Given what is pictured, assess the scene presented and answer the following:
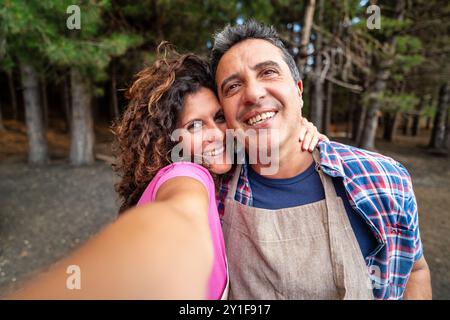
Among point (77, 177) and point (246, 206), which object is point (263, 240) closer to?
point (246, 206)

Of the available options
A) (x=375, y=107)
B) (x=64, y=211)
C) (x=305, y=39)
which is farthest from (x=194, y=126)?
(x=375, y=107)

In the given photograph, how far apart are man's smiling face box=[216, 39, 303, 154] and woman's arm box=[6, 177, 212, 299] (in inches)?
33.7

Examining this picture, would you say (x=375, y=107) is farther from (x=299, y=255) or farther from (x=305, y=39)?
(x=299, y=255)

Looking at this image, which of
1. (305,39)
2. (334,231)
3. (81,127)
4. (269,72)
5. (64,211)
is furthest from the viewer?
(81,127)

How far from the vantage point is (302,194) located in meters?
1.48

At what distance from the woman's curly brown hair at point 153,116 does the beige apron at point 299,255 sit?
23.1 inches

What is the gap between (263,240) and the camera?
139cm

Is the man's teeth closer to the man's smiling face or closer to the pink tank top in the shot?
the man's smiling face

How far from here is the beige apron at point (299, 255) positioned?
4.22 feet

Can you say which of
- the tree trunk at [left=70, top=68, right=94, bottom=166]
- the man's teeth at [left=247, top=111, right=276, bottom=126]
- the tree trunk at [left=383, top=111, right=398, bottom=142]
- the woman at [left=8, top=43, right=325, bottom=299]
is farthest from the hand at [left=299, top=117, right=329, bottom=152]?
the tree trunk at [left=383, top=111, right=398, bottom=142]

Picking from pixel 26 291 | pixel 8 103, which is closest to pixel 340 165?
pixel 26 291

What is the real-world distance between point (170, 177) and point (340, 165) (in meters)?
0.84

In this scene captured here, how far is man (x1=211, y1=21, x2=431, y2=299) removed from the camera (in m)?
1.32

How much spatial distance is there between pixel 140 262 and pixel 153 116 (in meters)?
1.07
